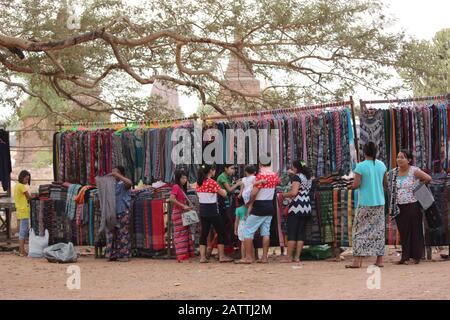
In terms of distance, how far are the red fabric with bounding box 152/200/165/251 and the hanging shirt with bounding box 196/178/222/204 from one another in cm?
94

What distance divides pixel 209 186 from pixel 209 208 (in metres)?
0.28

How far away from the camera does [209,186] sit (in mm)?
10750

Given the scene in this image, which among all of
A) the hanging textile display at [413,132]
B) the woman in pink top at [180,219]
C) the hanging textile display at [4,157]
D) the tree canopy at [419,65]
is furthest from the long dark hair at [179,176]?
the tree canopy at [419,65]

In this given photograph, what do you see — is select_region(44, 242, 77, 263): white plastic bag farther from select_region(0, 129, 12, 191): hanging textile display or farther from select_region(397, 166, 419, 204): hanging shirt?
select_region(397, 166, 419, 204): hanging shirt

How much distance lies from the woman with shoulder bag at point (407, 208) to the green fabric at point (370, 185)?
17.6 inches

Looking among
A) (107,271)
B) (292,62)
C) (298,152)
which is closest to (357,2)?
(292,62)

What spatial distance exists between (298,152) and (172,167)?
→ 1881 millimetres

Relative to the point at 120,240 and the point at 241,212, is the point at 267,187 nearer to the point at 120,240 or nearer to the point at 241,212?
the point at 241,212

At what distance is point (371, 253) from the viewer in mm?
9250

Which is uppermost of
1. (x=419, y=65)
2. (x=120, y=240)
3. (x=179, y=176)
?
(x=419, y=65)

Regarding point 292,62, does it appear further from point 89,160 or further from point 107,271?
point 107,271

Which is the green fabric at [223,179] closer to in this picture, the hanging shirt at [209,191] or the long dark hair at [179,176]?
the hanging shirt at [209,191]

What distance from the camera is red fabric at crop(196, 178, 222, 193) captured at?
35.2ft

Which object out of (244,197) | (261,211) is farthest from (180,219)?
(261,211)
